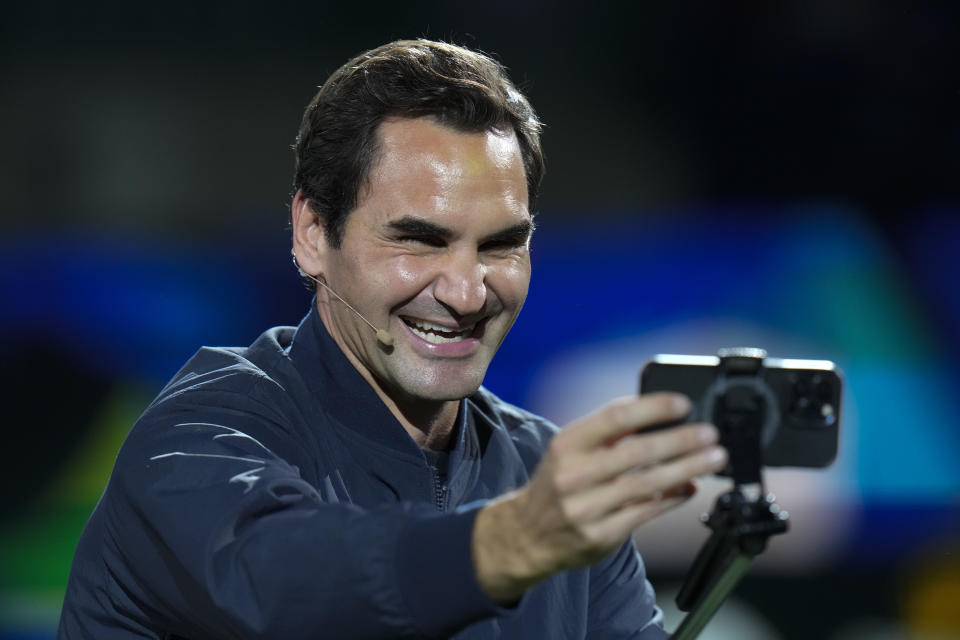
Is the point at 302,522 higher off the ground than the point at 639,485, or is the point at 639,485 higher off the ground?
the point at 639,485

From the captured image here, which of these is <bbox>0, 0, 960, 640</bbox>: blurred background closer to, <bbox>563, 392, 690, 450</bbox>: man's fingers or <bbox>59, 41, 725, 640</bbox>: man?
<bbox>59, 41, 725, 640</bbox>: man

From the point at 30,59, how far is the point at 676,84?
5.28ft

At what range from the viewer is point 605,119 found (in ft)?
9.47

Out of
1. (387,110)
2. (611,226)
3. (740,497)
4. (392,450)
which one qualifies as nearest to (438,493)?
(392,450)

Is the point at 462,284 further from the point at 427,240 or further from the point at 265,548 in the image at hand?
the point at 265,548

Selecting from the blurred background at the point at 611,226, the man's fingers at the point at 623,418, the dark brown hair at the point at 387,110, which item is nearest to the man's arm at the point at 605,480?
the man's fingers at the point at 623,418

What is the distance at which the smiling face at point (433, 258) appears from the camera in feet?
5.07

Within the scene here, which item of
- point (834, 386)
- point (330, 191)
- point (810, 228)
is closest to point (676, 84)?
point (810, 228)

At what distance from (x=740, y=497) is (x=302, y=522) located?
1.23 feet

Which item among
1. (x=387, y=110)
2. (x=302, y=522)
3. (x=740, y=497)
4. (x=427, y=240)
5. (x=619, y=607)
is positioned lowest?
(x=619, y=607)

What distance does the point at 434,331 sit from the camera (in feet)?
5.27

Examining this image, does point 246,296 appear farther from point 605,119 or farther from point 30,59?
point 605,119

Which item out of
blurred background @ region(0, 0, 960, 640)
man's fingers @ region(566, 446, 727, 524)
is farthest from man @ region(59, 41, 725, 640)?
blurred background @ region(0, 0, 960, 640)

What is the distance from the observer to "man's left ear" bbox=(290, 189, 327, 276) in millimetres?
1702
